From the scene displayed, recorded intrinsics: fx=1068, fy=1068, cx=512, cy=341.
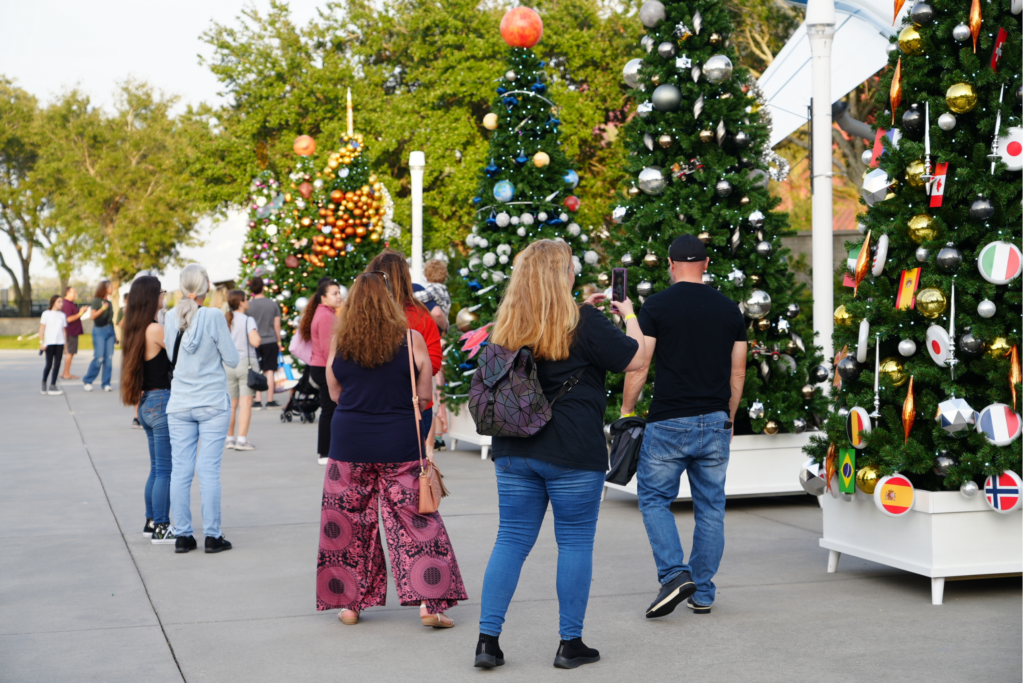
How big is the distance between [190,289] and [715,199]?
154 inches

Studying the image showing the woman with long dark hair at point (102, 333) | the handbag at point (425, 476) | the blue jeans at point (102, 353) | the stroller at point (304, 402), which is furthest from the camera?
the blue jeans at point (102, 353)

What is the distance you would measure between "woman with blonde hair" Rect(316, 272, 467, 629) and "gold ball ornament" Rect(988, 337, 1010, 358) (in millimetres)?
2728

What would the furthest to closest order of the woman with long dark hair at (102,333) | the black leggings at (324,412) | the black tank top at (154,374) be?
the woman with long dark hair at (102,333) < the black leggings at (324,412) < the black tank top at (154,374)

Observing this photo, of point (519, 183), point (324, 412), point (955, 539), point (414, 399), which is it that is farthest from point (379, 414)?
point (519, 183)

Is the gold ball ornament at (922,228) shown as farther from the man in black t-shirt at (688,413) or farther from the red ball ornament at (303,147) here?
the red ball ornament at (303,147)

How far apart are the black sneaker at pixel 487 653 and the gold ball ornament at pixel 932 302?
2.66m

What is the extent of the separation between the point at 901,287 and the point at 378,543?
2.95 m

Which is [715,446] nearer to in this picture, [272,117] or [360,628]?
[360,628]

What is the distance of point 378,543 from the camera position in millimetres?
5184

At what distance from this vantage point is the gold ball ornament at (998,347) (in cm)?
514

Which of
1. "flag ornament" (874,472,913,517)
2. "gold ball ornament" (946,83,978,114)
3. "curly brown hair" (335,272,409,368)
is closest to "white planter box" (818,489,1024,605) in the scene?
"flag ornament" (874,472,913,517)

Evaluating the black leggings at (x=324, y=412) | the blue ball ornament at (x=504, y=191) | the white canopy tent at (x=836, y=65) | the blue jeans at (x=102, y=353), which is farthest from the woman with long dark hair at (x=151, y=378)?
the blue jeans at (x=102, y=353)

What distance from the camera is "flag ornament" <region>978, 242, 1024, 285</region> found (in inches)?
200

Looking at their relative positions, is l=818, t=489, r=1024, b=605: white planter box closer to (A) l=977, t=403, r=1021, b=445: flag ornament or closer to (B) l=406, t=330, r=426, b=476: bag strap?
(A) l=977, t=403, r=1021, b=445: flag ornament
